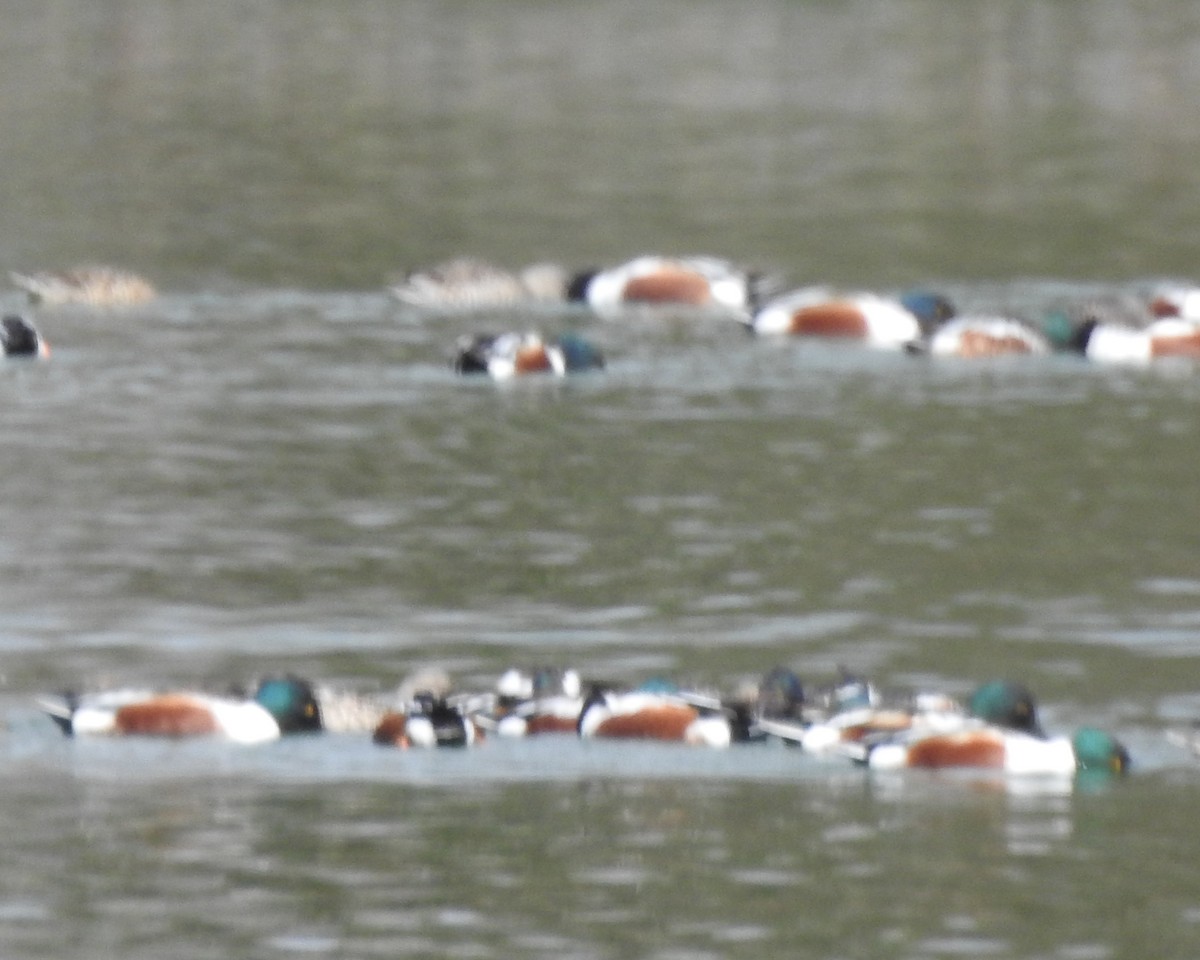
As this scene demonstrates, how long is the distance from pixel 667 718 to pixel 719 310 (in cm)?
1435

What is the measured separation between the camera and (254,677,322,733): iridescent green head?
603 inches

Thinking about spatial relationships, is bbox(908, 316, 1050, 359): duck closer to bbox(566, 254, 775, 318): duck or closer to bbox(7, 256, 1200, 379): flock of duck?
bbox(7, 256, 1200, 379): flock of duck

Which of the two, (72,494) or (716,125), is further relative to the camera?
(716,125)

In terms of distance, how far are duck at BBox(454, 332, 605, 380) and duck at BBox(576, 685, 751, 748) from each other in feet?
33.1

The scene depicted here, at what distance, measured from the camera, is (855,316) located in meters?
27.6

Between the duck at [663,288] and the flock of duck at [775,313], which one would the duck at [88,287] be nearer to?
the flock of duck at [775,313]

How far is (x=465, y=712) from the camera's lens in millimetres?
15344

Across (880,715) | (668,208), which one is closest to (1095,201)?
(668,208)

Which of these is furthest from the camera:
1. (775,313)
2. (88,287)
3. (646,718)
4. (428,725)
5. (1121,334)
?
(88,287)

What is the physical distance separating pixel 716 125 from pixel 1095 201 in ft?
32.3

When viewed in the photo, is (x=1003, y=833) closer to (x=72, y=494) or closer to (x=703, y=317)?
(x=72, y=494)

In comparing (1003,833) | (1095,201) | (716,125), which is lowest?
(1003,833)

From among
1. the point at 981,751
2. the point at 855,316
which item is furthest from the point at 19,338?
the point at 981,751

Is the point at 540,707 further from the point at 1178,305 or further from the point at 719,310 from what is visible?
the point at 719,310
